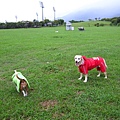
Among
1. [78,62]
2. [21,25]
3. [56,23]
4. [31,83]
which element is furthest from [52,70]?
[56,23]

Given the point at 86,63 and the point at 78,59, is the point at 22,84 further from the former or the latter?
the point at 86,63

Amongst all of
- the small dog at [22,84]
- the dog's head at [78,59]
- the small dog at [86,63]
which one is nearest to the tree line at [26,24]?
the small dog at [86,63]

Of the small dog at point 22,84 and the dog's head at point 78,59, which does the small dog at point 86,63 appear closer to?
the dog's head at point 78,59

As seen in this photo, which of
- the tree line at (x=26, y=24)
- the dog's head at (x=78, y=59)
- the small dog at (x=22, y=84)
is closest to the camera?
the small dog at (x=22, y=84)

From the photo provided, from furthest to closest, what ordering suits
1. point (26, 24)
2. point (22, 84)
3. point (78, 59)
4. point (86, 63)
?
point (26, 24) → point (86, 63) → point (78, 59) → point (22, 84)

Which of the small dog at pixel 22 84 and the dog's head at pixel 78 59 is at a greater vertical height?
the dog's head at pixel 78 59

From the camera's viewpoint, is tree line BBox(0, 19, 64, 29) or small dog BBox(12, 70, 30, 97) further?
tree line BBox(0, 19, 64, 29)

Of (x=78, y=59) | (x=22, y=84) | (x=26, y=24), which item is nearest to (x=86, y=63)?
(x=78, y=59)

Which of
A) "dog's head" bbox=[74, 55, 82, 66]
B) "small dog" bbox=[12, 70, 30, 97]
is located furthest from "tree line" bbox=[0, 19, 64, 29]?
"small dog" bbox=[12, 70, 30, 97]

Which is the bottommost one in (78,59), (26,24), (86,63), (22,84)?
(22,84)

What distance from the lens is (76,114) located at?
3.13 m

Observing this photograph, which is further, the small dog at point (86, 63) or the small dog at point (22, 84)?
the small dog at point (86, 63)

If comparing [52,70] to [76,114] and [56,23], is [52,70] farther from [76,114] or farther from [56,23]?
[56,23]

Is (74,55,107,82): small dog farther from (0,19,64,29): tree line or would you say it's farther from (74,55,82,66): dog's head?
(0,19,64,29): tree line
